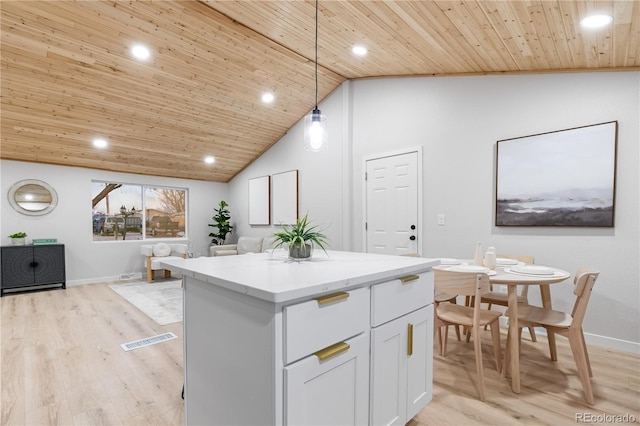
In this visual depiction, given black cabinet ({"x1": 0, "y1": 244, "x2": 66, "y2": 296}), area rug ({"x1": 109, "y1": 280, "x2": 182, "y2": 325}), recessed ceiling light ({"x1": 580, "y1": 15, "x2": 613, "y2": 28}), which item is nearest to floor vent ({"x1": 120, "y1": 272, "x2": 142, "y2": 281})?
area rug ({"x1": 109, "y1": 280, "x2": 182, "y2": 325})

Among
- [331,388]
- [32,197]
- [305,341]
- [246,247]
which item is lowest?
[246,247]

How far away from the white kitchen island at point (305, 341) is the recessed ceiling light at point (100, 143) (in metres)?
4.36

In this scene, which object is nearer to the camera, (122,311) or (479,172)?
(479,172)

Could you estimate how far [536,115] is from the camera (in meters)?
3.15

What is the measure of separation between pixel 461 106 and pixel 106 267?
629 centimetres

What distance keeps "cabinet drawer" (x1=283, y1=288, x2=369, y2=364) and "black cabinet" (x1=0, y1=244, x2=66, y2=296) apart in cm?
571

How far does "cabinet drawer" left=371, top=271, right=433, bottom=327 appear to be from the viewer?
144cm

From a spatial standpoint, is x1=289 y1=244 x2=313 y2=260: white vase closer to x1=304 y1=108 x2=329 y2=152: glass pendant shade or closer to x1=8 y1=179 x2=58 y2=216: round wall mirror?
x1=304 y1=108 x2=329 y2=152: glass pendant shade

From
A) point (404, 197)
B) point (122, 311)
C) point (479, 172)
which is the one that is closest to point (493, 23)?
point (479, 172)

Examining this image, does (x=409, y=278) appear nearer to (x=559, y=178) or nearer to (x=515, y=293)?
(x=515, y=293)

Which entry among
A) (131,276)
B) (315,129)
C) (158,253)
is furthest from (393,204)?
(131,276)

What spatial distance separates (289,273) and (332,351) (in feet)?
1.16

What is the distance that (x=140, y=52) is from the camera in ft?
11.4

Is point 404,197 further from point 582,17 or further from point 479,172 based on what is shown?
point 582,17
